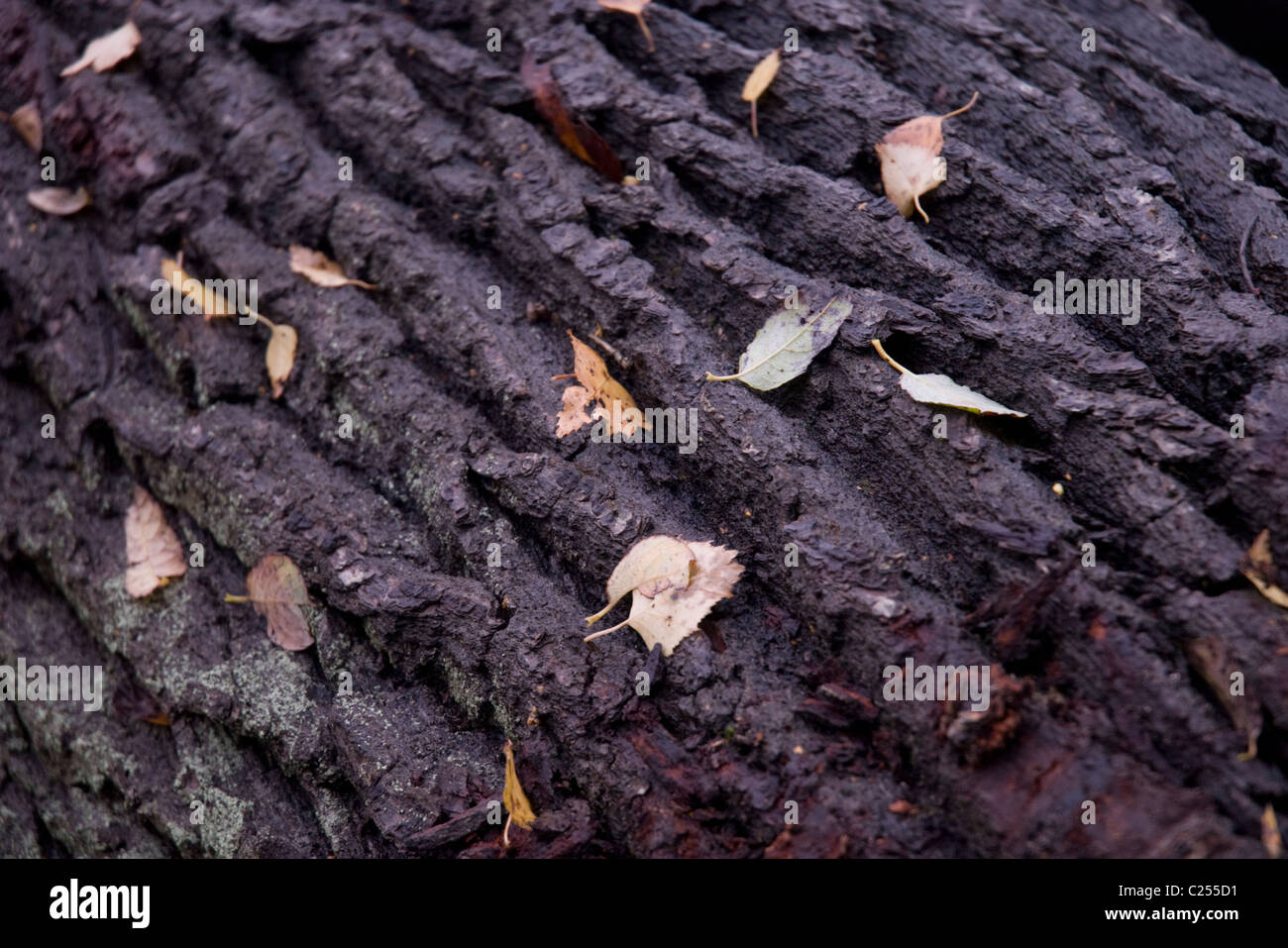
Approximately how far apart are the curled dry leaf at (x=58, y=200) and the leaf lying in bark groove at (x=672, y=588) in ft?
7.27

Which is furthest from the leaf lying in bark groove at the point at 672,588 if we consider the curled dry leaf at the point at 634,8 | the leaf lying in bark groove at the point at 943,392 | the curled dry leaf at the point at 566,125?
the curled dry leaf at the point at 634,8

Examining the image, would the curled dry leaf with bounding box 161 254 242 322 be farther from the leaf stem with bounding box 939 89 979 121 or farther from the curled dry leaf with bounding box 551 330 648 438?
the leaf stem with bounding box 939 89 979 121

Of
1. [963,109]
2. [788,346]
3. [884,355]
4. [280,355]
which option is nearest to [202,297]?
[280,355]

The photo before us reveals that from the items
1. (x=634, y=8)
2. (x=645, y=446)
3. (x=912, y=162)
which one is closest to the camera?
(x=645, y=446)

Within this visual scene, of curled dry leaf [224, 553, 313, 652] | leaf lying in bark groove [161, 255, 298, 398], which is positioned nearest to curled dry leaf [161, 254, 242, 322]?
leaf lying in bark groove [161, 255, 298, 398]

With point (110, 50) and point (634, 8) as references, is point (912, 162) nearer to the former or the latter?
point (634, 8)

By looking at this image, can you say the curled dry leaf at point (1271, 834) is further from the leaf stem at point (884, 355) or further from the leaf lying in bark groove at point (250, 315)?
the leaf lying in bark groove at point (250, 315)

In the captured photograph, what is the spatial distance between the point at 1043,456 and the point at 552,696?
4.07 ft

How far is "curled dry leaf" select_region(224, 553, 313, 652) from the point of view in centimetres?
228

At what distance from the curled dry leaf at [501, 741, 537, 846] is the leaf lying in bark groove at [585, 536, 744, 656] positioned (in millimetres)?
350

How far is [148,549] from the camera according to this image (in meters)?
2.52

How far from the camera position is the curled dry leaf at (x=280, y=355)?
8.32 feet

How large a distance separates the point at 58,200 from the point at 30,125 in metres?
0.32

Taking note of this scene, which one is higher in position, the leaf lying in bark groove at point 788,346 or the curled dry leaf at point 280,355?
the leaf lying in bark groove at point 788,346
